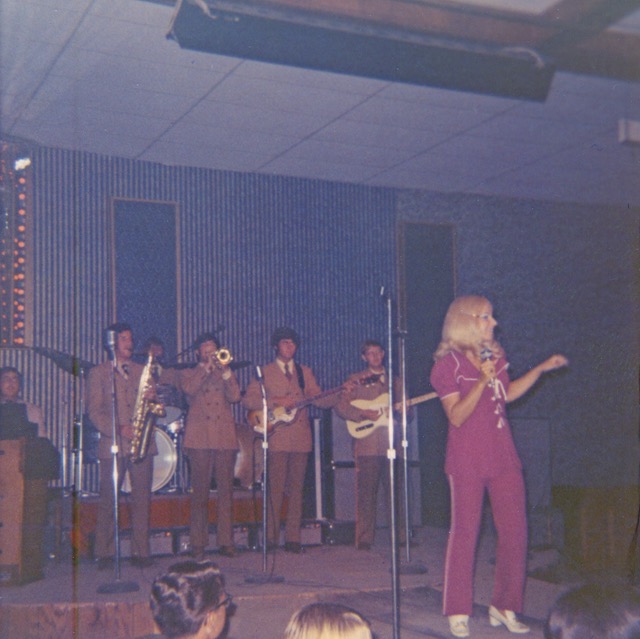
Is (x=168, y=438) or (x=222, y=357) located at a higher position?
(x=222, y=357)

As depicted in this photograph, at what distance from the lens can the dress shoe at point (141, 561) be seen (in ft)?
22.5

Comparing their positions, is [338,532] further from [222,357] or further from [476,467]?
[476,467]

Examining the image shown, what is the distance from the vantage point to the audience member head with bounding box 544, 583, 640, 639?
174 cm

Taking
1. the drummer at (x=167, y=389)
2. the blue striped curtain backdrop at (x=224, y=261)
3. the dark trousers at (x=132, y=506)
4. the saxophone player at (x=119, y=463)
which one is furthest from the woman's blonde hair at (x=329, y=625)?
the blue striped curtain backdrop at (x=224, y=261)

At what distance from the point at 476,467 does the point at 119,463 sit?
3.39m

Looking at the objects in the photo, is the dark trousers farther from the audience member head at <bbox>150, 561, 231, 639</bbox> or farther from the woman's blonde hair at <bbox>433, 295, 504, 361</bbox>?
the audience member head at <bbox>150, 561, 231, 639</bbox>

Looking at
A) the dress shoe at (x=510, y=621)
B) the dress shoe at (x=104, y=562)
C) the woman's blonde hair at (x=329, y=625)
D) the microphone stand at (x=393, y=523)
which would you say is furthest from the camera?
the dress shoe at (x=104, y=562)

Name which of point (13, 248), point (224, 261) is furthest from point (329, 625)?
point (224, 261)

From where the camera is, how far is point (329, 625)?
6.37 feet

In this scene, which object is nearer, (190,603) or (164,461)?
(190,603)

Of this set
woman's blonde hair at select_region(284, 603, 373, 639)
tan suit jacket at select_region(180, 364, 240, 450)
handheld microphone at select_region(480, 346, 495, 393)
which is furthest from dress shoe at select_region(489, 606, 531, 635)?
tan suit jacket at select_region(180, 364, 240, 450)

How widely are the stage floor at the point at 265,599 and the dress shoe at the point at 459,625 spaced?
0.12 metres

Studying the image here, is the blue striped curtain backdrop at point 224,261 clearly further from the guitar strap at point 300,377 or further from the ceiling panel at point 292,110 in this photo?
the guitar strap at point 300,377

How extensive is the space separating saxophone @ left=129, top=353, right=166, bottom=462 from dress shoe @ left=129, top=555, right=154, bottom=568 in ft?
2.54
